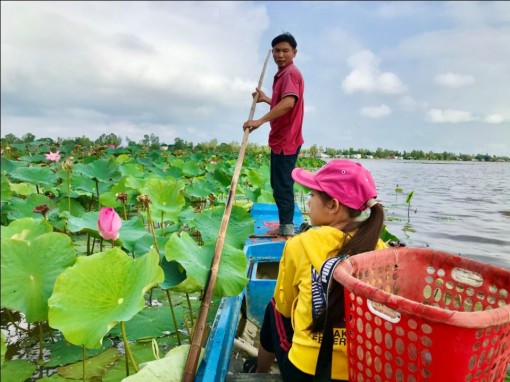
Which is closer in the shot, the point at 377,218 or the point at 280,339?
the point at 377,218

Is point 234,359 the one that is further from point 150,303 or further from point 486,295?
point 486,295

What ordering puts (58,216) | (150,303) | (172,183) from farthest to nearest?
(58,216) → (172,183) → (150,303)

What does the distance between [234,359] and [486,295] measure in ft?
3.26

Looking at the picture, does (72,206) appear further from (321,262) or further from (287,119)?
(321,262)

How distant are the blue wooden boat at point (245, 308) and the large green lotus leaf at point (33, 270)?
53 centimetres

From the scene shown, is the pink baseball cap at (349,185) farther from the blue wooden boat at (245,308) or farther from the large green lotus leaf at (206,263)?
the blue wooden boat at (245,308)

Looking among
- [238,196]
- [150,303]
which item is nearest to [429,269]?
[150,303]

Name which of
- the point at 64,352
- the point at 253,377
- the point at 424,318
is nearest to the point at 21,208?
the point at 64,352

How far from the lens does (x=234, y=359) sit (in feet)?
5.69

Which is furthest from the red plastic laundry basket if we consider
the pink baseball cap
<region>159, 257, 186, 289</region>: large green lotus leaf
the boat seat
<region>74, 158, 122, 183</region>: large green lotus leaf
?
<region>74, 158, 122, 183</region>: large green lotus leaf

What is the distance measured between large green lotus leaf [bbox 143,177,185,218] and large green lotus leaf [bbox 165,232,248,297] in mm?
802

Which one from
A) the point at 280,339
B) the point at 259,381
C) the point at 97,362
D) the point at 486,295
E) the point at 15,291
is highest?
the point at 486,295

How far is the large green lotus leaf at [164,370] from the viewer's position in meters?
1.20

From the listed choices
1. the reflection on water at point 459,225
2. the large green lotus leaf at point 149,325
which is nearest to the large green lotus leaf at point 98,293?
the large green lotus leaf at point 149,325
